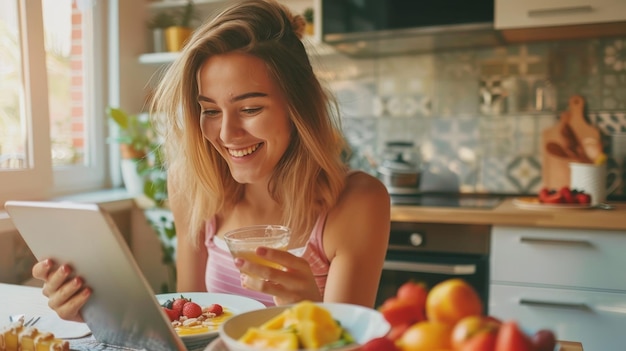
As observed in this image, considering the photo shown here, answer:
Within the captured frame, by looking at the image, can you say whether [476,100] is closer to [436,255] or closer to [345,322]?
[436,255]

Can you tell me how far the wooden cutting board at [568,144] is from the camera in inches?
94.2

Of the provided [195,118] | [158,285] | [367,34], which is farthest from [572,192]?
[158,285]

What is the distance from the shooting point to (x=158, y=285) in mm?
2738

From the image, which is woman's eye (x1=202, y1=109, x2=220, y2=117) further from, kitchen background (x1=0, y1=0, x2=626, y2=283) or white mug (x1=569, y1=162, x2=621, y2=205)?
white mug (x1=569, y1=162, x2=621, y2=205)

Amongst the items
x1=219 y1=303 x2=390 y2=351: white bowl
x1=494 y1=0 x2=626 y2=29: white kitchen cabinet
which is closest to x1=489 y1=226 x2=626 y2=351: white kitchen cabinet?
x1=494 y1=0 x2=626 y2=29: white kitchen cabinet

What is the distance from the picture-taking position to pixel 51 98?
250 cm

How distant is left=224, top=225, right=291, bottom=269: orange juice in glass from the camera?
0.83 meters

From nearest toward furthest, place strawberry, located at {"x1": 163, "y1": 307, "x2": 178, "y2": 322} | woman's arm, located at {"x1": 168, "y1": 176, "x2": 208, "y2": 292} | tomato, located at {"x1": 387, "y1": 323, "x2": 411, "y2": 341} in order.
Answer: tomato, located at {"x1": 387, "y1": 323, "x2": 411, "y2": 341}
strawberry, located at {"x1": 163, "y1": 307, "x2": 178, "y2": 322}
woman's arm, located at {"x1": 168, "y1": 176, "x2": 208, "y2": 292}

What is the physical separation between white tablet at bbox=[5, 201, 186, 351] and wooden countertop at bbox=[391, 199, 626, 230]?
1.42 m

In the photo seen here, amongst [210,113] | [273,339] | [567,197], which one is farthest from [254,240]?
[567,197]

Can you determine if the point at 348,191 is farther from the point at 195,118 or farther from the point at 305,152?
the point at 195,118

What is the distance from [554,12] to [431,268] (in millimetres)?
1052

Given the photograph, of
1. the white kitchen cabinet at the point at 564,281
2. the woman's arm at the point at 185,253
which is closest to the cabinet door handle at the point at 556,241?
the white kitchen cabinet at the point at 564,281

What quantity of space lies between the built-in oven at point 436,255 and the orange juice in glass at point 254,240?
1.24 meters
